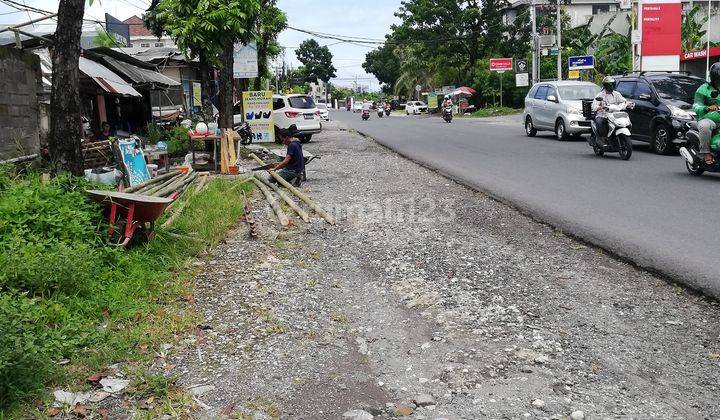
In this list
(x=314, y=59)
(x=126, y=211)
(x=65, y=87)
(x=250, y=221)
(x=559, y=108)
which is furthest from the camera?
(x=314, y=59)

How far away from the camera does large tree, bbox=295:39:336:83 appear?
12762 cm

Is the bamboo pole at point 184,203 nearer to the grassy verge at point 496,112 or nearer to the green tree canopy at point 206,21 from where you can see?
the green tree canopy at point 206,21

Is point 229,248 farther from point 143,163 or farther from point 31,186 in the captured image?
point 143,163

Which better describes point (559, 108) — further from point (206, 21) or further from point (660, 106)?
point (206, 21)

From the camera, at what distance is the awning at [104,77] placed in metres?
14.3

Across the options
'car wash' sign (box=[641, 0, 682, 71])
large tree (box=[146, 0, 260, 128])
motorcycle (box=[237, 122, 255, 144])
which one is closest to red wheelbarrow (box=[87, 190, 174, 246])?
large tree (box=[146, 0, 260, 128])

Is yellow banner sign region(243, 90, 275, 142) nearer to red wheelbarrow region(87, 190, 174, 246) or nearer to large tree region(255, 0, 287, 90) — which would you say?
large tree region(255, 0, 287, 90)

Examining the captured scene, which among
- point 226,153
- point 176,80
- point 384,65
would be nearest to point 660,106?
point 226,153

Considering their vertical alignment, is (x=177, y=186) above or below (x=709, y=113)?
below

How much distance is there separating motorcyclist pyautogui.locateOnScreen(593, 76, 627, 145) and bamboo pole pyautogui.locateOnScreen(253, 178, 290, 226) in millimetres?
7705

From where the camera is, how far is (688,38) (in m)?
44.6

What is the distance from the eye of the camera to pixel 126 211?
675 centimetres

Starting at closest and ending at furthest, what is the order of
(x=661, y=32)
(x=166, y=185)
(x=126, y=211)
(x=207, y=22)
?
1. (x=126, y=211)
2. (x=166, y=185)
3. (x=207, y=22)
4. (x=661, y=32)

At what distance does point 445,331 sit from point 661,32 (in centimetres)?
2872
